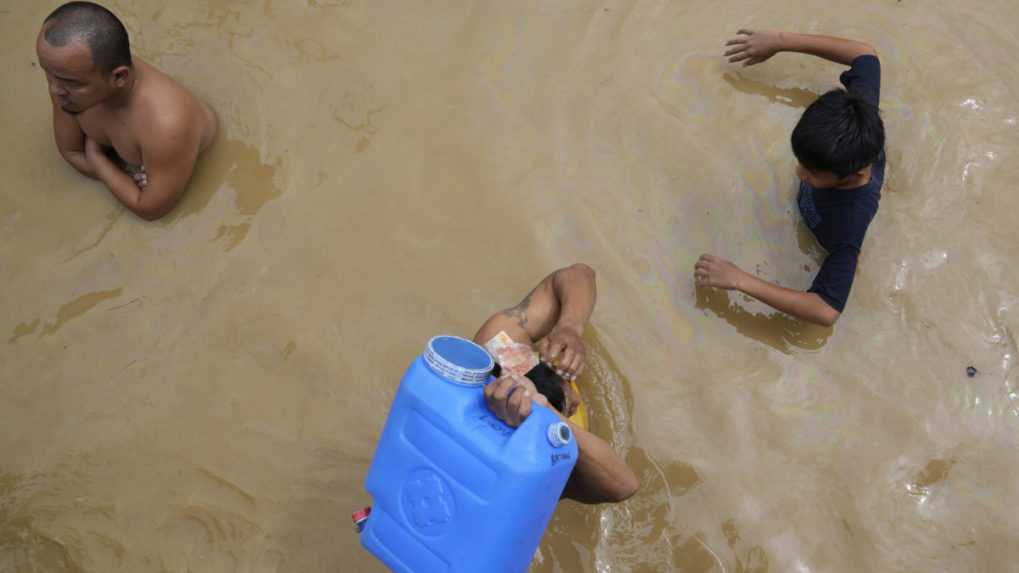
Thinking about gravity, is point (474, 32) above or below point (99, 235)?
above

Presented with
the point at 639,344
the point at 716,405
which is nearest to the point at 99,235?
the point at 639,344

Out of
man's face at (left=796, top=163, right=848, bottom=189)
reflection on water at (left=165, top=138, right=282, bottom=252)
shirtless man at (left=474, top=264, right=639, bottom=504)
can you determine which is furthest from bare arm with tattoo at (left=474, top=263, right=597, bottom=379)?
reflection on water at (left=165, top=138, right=282, bottom=252)

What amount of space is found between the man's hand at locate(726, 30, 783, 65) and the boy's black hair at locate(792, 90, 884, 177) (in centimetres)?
50

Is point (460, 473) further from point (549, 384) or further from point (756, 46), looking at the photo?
point (756, 46)

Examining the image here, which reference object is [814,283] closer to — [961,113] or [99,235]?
[961,113]

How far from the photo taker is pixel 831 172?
225 cm

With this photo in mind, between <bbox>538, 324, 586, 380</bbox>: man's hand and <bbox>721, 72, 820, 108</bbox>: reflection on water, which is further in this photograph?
<bbox>721, 72, 820, 108</bbox>: reflection on water

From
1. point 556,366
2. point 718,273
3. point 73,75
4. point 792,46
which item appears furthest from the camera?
point 792,46

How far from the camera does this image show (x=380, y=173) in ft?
9.03

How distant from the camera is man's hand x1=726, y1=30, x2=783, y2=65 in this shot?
2.67m

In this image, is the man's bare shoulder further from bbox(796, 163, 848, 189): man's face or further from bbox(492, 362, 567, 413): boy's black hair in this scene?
bbox(796, 163, 848, 189): man's face

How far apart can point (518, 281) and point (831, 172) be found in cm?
93

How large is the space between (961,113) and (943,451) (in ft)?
3.57

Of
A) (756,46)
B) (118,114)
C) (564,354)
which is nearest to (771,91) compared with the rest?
(756,46)
